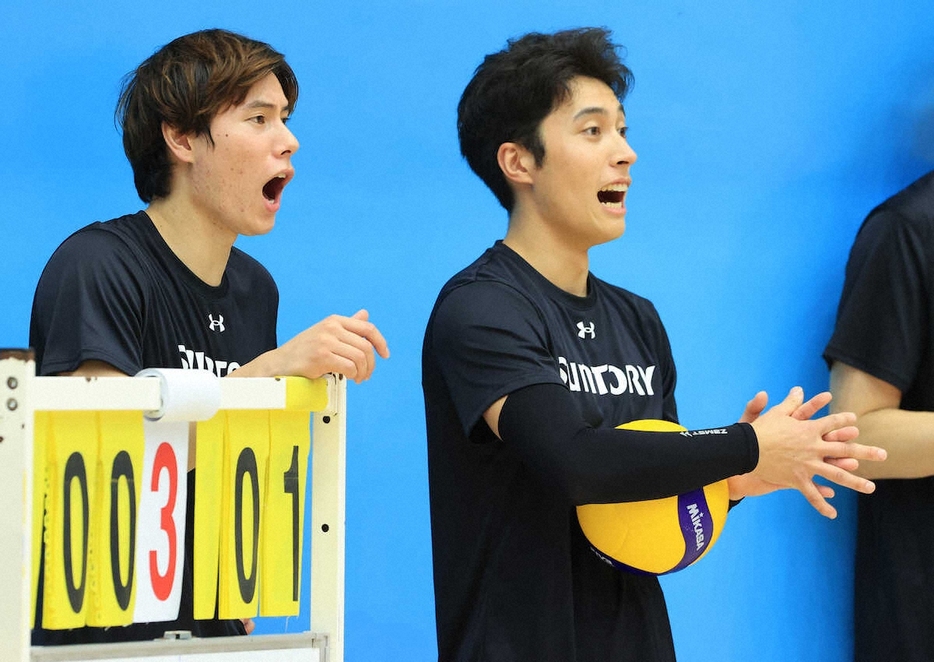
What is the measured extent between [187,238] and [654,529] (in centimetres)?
86

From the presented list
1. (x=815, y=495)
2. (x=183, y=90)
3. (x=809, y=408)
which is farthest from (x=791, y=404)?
(x=183, y=90)

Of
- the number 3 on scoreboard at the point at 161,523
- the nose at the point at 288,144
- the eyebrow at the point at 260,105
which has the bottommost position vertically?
the number 3 on scoreboard at the point at 161,523

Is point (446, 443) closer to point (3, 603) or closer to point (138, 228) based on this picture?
point (138, 228)

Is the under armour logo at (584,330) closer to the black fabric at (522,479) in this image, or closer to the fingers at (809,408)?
the black fabric at (522,479)

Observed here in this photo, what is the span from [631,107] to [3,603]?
2065 millimetres

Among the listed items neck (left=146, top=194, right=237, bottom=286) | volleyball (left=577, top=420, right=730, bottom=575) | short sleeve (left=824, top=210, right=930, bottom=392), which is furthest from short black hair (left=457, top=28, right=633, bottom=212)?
short sleeve (left=824, top=210, right=930, bottom=392)

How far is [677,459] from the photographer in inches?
67.1

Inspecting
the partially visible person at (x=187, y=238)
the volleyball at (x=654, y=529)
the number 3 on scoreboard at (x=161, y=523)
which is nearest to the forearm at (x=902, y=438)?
the volleyball at (x=654, y=529)

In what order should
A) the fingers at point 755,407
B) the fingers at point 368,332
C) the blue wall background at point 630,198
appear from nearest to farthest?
the fingers at point 368,332, the fingers at point 755,407, the blue wall background at point 630,198

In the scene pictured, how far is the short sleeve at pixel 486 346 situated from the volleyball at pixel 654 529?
0.62 feet

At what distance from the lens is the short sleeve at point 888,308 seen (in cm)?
253

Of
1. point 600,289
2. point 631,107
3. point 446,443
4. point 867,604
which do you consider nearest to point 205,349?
point 446,443

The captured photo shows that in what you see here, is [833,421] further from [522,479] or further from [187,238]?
[187,238]

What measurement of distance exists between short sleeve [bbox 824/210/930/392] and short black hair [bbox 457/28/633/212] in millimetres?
788
